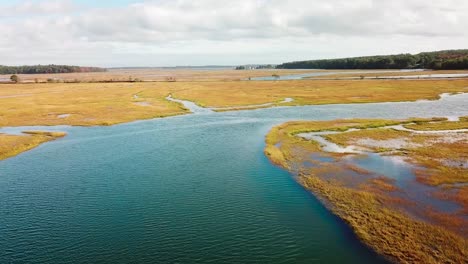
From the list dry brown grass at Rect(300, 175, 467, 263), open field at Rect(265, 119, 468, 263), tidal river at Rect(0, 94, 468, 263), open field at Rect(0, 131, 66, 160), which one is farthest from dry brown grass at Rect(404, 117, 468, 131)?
open field at Rect(0, 131, 66, 160)

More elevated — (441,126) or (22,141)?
(22,141)

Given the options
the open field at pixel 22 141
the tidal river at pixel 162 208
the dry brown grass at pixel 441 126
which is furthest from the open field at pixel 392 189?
the open field at pixel 22 141

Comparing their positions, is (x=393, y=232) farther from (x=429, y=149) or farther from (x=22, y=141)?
(x=22, y=141)

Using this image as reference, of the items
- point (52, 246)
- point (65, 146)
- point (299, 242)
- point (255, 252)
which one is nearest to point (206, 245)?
point (255, 252)

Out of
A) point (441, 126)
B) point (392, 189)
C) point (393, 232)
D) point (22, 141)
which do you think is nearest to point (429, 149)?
point (392, 189)

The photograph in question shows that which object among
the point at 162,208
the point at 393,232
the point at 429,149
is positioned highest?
the point at 429,149

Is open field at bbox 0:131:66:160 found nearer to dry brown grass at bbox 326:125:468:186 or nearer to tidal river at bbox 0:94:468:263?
tidal river at bbox 0:94:468:263
